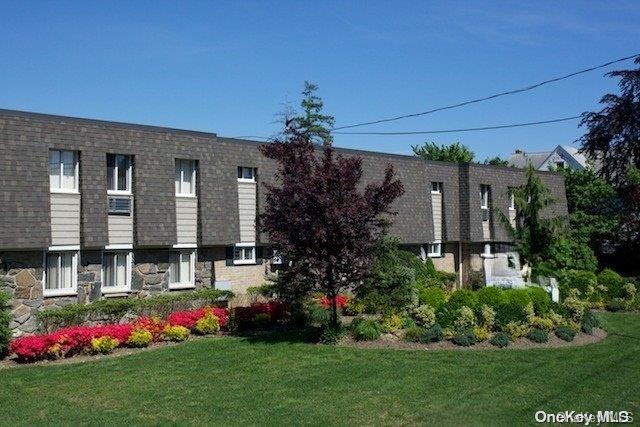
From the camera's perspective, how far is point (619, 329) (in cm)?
1958

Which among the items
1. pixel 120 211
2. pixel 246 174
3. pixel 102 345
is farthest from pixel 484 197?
pixel 102 345

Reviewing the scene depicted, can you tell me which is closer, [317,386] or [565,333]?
[317,386]

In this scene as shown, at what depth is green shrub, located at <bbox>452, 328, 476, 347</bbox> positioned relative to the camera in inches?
639

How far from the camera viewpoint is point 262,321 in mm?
19328

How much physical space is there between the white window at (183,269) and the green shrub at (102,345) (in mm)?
5897

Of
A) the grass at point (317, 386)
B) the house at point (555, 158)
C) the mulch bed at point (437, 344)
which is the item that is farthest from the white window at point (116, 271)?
the house at point (555, 158)

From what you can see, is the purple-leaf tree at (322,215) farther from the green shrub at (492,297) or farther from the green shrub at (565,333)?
the green shrub at (565,333)

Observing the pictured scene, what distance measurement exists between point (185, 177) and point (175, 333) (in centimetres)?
672

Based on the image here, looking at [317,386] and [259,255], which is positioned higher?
[259,255]

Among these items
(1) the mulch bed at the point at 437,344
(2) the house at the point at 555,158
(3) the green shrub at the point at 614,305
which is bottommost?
(1) the mulch bed at the point at 437,344

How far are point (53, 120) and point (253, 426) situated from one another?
39.2 ft

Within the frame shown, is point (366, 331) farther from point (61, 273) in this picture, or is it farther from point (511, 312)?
point (61, 273)

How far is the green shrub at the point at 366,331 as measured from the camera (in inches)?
646

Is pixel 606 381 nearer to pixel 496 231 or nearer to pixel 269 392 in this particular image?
pixel 269 392
